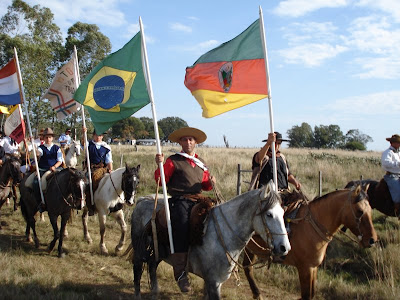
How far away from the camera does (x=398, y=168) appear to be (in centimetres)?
848

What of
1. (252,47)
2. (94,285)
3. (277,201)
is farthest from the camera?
(94,285)

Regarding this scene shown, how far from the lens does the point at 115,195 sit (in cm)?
900

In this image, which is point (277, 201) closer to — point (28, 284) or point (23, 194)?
point (28, 284)

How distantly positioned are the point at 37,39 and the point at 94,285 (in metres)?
26.8

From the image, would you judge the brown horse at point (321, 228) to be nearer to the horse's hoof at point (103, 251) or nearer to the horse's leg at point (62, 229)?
the horse's hoof at point (103, 251)

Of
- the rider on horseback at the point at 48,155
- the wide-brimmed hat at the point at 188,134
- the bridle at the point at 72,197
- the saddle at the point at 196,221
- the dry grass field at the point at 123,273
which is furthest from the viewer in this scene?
the rider on horseback at the point at 48,155

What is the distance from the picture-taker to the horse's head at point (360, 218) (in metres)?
5.55

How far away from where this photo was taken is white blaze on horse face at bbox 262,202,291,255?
13.6 feet

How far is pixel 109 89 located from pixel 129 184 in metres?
3.14

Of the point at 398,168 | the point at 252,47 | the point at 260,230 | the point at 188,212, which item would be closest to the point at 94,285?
the point at 188,212

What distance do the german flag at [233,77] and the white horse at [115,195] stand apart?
11.3 ft

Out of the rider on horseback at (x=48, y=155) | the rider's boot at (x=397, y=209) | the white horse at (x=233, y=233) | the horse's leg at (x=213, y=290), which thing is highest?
the rider on horseback at (x=48, y=155)

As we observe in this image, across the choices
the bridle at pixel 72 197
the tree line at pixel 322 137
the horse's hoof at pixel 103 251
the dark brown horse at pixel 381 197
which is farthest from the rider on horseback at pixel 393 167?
the tree line at pixel 322 137

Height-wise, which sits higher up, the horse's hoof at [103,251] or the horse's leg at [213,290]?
the horse's leg at [213,290]
